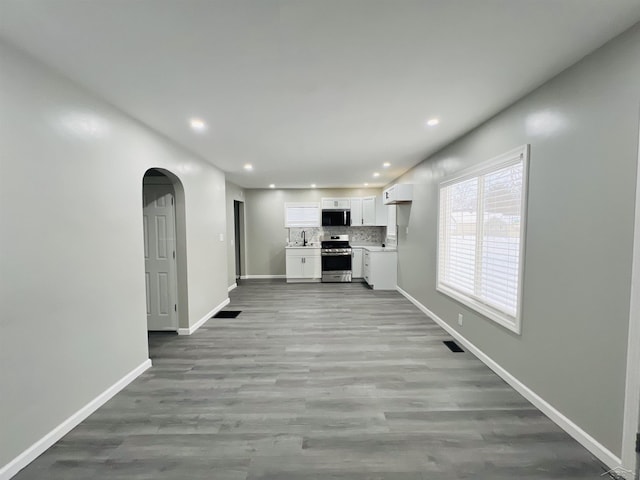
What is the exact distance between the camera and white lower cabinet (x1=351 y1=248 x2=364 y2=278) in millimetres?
6961

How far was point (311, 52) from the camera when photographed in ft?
5.35

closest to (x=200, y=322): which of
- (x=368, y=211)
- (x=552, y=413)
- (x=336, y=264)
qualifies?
(x=336, y=264)

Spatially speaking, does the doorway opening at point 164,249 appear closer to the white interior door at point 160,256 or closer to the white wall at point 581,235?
the white interior door at point 160,256

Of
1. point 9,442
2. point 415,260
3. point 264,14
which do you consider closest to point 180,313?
point 9,442

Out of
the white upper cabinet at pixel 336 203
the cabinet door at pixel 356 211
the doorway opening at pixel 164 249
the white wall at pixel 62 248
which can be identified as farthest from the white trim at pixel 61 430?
the cabinet door at pixel 356 211

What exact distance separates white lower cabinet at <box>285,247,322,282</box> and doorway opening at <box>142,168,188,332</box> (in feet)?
11.3

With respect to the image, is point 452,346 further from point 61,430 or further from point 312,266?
point 312,266

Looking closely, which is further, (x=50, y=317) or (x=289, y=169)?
(x=289, y=169)

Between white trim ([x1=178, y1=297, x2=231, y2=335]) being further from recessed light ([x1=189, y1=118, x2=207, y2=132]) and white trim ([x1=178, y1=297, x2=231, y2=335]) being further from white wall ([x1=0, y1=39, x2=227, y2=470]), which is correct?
recessed light ([x1=189, y1=118, x2=207, y2=132])

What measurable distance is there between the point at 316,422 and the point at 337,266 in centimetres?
488

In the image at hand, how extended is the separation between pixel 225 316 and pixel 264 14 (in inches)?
157

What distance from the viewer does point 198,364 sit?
9.16 feet

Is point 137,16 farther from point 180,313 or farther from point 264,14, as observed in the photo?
point 180,313

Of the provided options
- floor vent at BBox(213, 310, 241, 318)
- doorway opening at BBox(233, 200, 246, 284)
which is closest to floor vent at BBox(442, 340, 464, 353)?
floor vent at BBox(213, 310, 241, 318)
